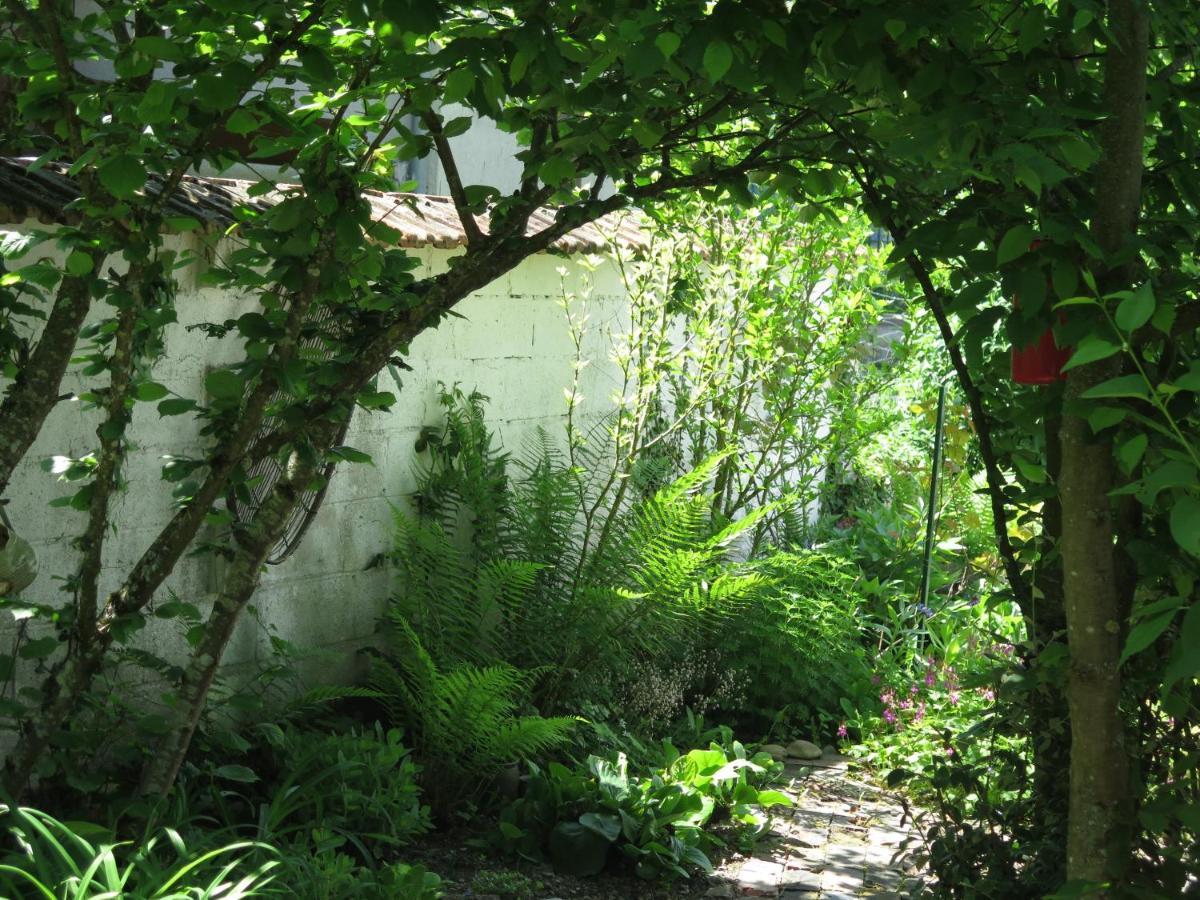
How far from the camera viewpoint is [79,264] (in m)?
3.08

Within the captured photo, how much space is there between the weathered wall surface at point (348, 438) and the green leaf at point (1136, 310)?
3400 mm

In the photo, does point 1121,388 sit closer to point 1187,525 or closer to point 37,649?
point 1187,525

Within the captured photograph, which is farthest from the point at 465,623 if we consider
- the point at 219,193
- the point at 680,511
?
the point at 219,193

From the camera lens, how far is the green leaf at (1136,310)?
181cm

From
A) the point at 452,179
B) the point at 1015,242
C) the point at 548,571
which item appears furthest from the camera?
the point at 548,571

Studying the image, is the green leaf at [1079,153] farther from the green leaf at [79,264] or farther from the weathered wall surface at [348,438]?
the weathered wall surface at [348,438]

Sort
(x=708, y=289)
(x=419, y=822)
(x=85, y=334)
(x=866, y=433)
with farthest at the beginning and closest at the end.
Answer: (x=866, y=433) → (x=708, y=289) → (x=419, y=822) → (x=85, y=334)

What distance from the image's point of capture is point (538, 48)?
7.77ft

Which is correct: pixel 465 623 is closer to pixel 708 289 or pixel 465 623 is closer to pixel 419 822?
pixel 419 822

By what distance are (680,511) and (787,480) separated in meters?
2.13

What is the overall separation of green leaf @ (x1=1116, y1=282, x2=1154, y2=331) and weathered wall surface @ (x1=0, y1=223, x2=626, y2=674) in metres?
3.40

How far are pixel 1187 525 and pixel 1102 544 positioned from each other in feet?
1.99

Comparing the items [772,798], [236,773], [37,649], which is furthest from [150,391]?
[772,798]

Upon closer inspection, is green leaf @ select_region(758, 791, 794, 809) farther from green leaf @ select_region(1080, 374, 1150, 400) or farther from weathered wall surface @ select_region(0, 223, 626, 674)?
green leaf @ select_region(1080, 374, 1150, 400)
